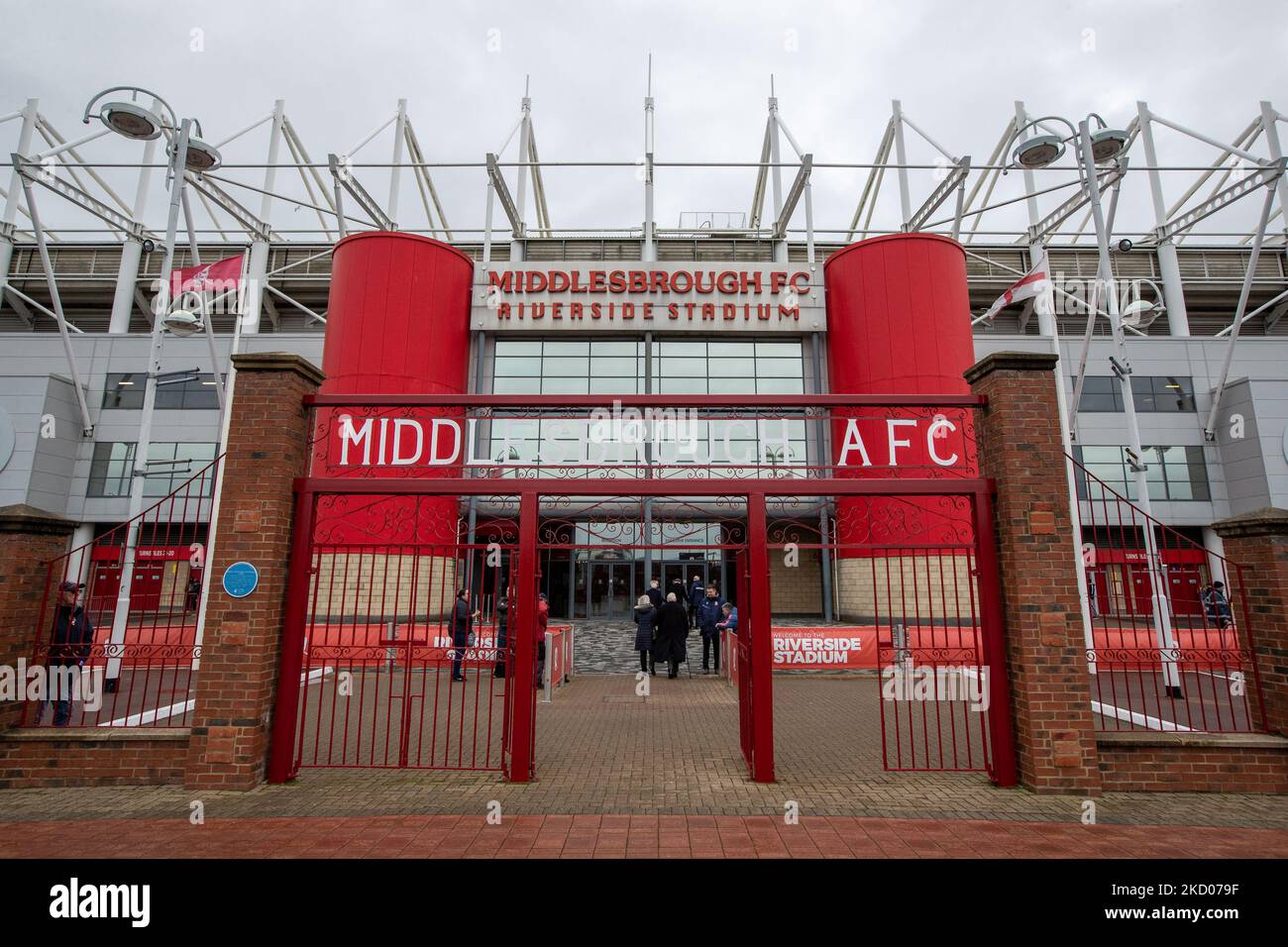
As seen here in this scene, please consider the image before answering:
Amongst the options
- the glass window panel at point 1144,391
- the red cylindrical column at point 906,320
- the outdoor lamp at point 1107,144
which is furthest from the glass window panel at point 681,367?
the glass window panel at point 1144,391

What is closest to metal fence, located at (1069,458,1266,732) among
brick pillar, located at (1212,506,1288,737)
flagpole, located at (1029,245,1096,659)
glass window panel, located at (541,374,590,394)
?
brick pillar, located at (1212,506,1288,737)

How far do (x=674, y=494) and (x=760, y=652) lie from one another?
1.68 metres

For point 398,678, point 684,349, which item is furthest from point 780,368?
point 398,678

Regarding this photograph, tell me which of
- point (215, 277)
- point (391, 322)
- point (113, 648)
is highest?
point (391, 322)

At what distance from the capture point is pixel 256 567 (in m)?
5.57

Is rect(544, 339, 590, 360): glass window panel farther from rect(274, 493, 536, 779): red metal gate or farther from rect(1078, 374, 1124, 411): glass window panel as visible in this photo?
rect(1078, 374, 1124, 411): glass window panel

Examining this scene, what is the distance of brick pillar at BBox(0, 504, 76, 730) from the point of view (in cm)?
551

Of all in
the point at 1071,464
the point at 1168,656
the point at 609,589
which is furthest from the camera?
the point at 609,589

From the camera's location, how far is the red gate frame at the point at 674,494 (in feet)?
18.5

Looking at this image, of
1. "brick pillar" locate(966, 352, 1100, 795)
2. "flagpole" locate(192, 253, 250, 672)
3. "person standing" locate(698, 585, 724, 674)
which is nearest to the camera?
"brick pillar" locate(966, 352, 1100, 795)

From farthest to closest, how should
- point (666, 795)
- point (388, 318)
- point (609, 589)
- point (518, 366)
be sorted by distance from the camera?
point (609, 589)
point (518, 366)
point (388, 318)
point (666, 795)

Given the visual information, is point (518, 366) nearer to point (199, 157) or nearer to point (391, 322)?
point (391, 322)

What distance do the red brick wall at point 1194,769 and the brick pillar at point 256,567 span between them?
7281 mm

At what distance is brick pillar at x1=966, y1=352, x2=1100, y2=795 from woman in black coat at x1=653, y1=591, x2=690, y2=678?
23.0 feet
